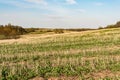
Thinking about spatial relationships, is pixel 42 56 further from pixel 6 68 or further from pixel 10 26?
pixel 10 26

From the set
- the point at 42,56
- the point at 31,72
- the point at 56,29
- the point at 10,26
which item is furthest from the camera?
the point at 56,29

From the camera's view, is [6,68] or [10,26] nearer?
[6,68]

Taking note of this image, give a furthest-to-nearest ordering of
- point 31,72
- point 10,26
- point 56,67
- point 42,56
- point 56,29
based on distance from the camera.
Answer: point 56,29 → point 10,26 → point 42,56 → point 56,67 → point 31,72

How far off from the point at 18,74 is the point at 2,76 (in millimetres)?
747

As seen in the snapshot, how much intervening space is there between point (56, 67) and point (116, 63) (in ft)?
11.0

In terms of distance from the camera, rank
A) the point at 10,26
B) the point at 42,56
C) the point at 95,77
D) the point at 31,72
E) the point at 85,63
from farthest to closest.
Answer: the point at 10,26
the point at 42,56
the point at 85,63
the point at 31,72
the point at 95,77

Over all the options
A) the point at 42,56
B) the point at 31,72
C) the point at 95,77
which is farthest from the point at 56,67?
the point at 42,56

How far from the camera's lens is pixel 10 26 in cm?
8181

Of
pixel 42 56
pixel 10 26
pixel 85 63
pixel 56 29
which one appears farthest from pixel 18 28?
pixel 85 63

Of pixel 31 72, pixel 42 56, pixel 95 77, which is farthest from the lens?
pixel 42 56

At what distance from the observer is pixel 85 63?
1766 centimetres

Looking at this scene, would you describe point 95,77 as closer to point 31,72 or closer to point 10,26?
point 31,72

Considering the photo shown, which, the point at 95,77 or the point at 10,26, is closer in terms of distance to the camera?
the point at 95,77

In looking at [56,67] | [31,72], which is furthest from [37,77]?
[56,67]
